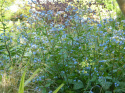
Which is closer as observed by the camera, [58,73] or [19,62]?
[58,73]

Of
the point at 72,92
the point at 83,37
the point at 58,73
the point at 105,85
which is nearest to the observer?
the point at 105,85

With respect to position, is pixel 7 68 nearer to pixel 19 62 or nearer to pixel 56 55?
pixel 19 62

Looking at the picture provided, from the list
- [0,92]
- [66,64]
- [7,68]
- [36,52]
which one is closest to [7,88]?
[0,92]

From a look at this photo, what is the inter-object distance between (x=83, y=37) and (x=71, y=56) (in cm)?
32

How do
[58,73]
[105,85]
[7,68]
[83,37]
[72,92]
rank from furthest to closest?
[7,68], [83,37], [58,73], [72,92], [105,85]

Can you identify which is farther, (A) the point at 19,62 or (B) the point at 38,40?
(A) the point at 19,62

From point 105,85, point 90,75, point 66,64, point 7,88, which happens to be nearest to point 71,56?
point 66,64

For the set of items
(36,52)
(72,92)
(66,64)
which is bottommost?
(72,92)

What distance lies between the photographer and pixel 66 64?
2328mm

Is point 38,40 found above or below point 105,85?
above

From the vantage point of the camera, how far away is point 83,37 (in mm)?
2510

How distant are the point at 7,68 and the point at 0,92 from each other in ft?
2.23

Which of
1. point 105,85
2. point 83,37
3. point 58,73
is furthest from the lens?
point 83,37

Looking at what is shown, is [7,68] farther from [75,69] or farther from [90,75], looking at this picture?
[90,75]
